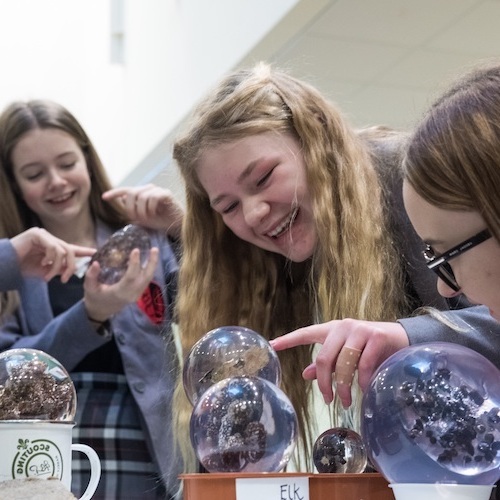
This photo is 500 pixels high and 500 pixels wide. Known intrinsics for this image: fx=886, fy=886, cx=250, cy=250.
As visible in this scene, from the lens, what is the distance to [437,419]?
79 cm

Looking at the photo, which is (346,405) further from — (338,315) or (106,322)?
(106,322)

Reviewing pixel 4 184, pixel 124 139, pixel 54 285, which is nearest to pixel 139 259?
pixel 54 285

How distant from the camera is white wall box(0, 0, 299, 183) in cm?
482

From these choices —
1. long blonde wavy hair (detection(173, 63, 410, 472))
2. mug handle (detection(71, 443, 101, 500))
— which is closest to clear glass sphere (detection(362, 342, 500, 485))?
mug handle (detection(71, 443, 101, 500))

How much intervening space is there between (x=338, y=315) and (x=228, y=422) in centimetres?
60

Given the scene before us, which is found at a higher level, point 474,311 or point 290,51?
point 474,311

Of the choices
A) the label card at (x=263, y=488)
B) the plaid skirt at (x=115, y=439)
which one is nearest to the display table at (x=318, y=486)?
the label card at (x=263, y=488)

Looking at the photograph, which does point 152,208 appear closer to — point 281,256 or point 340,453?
point 281,256

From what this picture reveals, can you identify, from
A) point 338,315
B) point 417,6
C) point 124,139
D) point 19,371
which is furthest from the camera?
point 124,139

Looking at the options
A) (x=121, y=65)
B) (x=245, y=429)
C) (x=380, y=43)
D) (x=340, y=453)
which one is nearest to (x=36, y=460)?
(x=245, y=429)

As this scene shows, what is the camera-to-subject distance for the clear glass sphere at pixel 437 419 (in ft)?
2.56

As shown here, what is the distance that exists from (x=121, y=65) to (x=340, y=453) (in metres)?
5.43

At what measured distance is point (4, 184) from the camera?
2.15 meters

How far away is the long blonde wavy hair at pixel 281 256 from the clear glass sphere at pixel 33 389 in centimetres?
48
